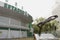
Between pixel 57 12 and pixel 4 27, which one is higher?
pixel 57 12

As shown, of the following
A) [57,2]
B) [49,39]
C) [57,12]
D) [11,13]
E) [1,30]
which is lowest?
[49,39]

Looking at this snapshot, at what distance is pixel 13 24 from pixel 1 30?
4.34m

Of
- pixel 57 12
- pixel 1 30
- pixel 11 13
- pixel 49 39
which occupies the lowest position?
pixel 49 39

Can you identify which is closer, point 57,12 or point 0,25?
point 0,25

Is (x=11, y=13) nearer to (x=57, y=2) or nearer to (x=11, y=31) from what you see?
(x=11, y=31)

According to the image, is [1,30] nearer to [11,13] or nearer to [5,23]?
[5,23]

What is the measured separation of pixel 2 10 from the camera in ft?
79.0

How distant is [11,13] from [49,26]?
74.1 ft

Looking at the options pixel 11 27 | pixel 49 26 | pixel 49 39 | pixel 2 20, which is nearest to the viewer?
pixel 49 39

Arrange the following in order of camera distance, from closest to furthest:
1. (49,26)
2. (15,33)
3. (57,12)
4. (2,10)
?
1. (2,10)
2. (15,33)
3. (49,26)
4. (57,12)

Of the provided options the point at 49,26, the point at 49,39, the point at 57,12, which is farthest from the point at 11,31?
the point at 57,12

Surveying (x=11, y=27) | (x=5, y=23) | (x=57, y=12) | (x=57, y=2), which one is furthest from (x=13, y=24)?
(x=57, y=2)

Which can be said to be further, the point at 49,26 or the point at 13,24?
the point at 49,26

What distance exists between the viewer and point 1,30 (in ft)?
86.1
